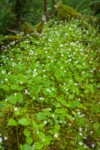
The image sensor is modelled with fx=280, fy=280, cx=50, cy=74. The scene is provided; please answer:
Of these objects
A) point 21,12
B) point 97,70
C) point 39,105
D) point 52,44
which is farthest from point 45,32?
point 39,105

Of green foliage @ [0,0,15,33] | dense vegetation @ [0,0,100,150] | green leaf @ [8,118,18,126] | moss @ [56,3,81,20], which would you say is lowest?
green foliage @ [0,0,15,33]

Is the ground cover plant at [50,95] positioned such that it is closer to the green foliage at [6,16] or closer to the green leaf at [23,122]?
the green leaf at [23,122]

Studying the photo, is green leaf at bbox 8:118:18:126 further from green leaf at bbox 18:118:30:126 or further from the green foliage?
the green foliage

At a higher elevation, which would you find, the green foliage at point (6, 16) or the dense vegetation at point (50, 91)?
the dense vegetation at point (50, 91)

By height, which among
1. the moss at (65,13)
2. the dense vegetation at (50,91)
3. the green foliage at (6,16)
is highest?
the dense vegetation at (50,91)

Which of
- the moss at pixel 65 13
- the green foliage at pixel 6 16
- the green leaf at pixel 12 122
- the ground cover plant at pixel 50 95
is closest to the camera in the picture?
the green leaf at pixel 12 122

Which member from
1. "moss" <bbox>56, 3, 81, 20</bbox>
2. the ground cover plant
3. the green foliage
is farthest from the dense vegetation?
the green foliage

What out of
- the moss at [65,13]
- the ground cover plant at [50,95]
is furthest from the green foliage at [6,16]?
the ground cover plant at [50,95]
